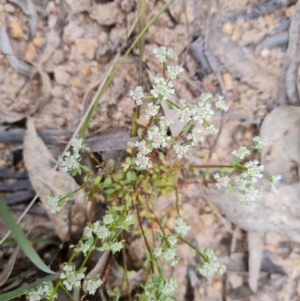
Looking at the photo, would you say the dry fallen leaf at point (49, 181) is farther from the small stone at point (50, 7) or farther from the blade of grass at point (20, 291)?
the small stone at point (50, 7)

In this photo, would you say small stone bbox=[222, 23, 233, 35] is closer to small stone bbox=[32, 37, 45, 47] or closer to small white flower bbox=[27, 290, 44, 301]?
small stone bbox=[32, 37, 45, 47]

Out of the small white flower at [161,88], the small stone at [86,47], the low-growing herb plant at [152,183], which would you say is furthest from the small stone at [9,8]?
the small white flower at [161,88]

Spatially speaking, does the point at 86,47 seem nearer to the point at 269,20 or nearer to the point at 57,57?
the point at 57,57

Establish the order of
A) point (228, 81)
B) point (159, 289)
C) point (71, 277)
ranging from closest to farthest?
point (71, 277), point (159, 289), point (228, 81)

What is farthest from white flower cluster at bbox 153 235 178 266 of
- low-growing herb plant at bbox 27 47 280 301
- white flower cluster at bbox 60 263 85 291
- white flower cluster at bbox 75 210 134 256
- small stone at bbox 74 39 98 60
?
small stone at bbox 74 39 98 60

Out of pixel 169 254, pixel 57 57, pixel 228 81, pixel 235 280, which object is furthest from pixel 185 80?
pixel 235 280

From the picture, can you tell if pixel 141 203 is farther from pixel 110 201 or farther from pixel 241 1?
pixel 241 1
